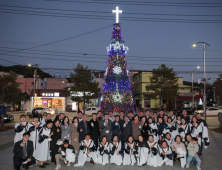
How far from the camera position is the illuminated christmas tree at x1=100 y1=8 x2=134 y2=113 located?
14344 mm

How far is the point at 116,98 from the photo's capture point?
1438cm

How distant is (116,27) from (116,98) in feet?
19.2

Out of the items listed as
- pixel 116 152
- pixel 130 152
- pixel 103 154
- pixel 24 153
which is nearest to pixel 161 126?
pixel 130 152

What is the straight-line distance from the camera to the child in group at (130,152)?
6414 millimetres

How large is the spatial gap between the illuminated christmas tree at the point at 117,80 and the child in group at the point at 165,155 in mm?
7943

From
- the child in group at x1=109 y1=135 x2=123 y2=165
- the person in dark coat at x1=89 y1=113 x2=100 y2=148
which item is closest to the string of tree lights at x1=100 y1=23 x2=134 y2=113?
the person in dark coat at x1=89 y1=113 x2=100 y2=148

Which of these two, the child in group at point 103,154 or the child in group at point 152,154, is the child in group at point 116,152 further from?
the child in group at point 152,154

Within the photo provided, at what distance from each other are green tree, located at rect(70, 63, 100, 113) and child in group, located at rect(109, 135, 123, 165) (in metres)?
21.7

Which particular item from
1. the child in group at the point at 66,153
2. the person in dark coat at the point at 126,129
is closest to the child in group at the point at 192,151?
the person in dark coat at the point at 126,129

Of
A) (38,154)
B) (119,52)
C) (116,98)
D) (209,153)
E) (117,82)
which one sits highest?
(119,52)

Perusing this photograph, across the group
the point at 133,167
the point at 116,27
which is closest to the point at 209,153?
the point at 133,167

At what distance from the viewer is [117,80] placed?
48.1 ft

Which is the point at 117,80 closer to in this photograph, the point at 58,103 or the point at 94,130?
the point at 94,130

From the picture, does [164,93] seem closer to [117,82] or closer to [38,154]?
[117,82]
